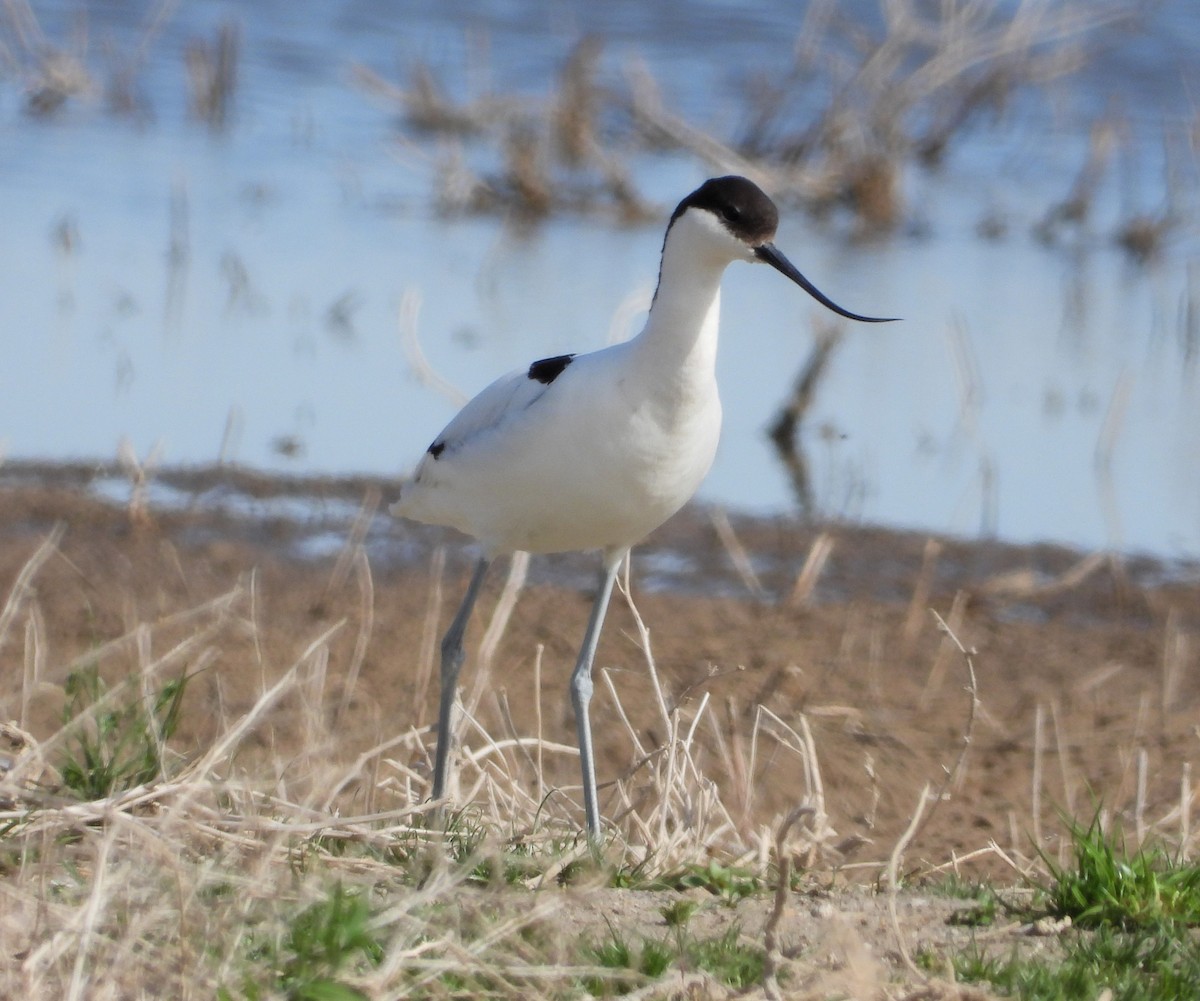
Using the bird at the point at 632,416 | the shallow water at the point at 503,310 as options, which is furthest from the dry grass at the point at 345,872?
the shallow water at the point at 503,310

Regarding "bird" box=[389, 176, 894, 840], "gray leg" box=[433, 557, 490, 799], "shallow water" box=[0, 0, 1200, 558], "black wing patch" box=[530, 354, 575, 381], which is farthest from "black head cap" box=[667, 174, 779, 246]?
"shallow water" box=[0, 0, 1200, 558]

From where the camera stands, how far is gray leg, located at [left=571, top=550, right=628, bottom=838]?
4039mm

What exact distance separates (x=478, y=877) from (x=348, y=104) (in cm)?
1319

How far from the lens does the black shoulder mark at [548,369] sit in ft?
13.0

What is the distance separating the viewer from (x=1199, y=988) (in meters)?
2.98

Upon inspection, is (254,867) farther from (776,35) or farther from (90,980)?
(776,35)

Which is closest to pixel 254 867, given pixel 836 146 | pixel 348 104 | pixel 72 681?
pixel 72 681

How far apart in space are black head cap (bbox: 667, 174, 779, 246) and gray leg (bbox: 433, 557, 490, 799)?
91 cm

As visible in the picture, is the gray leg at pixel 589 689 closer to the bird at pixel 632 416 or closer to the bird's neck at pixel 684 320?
the bird at pixel 632 416

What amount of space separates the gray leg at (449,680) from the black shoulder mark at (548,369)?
1.33ft

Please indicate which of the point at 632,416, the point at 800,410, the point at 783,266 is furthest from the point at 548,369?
the point at 800,410

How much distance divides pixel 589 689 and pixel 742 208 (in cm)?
121

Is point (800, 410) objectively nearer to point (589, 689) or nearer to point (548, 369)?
point (589, 689)

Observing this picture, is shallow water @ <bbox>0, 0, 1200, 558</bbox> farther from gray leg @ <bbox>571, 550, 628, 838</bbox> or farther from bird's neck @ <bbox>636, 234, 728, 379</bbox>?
bird's neck @ <bbox>636, 234, 728, 379</bbox>
